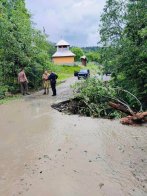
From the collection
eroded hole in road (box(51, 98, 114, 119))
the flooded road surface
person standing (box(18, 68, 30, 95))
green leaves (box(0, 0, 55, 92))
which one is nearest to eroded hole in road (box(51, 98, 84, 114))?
eroded hole in road (box(51, 98, 114, 119))

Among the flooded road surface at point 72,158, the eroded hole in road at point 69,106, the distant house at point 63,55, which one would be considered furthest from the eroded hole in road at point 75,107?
the distant house at point 63,55

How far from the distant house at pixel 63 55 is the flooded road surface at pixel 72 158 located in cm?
7180

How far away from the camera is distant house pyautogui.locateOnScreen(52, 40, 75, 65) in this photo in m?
86.8

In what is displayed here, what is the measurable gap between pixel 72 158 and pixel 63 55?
257 ft

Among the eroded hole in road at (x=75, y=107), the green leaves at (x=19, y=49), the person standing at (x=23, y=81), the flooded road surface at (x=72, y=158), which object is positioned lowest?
the flooded road surface at (x=72, y=158)

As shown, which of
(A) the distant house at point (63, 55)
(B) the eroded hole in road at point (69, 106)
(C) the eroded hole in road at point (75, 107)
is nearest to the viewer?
(C) the eroded hole in road at point (75, 107)

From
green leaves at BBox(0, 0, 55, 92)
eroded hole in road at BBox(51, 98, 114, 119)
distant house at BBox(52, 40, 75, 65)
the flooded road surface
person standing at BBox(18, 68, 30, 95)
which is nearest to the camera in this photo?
the flooded road surface

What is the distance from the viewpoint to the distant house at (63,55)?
86.8 meters

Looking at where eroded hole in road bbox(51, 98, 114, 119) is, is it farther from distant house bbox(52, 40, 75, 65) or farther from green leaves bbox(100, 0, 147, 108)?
distant house bbox(52, 40, 75, 65)

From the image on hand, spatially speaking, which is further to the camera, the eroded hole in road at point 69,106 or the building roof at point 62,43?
the building roof at point 62,43

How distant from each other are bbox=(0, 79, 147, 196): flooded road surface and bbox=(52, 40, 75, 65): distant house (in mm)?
71796

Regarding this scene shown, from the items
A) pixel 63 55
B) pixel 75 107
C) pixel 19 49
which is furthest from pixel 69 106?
pixel 63 55

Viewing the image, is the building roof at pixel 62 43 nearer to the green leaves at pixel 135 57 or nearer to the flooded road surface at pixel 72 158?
the green leaves at pixel 135 57

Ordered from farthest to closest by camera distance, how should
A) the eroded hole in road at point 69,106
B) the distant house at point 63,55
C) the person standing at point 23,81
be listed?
the distant house at point 63,55 → the person standing at point 23,81 → the eroded hole in road at point 69,106
